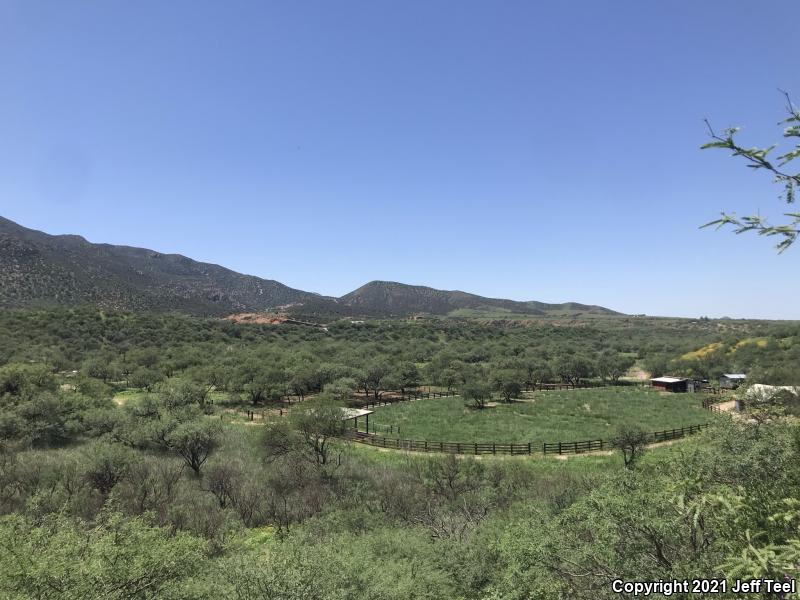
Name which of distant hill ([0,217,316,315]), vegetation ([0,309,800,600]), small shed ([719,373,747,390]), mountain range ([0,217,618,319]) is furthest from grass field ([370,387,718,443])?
distant hill ([0,217,316,315])

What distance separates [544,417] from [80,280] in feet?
377

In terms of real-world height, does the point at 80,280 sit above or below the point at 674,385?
above

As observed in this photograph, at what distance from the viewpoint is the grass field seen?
123 ft

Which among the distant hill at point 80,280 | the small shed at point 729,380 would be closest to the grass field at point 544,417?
the small shed at point 729,380

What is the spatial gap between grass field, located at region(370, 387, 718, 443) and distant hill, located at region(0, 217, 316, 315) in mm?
89636

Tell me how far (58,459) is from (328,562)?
21.6 meters

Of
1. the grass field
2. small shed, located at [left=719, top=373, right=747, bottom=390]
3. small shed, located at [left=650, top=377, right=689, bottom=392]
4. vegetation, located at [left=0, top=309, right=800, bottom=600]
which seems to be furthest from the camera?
small shed, located at [left=650, top=377, right=689, bottom=392]

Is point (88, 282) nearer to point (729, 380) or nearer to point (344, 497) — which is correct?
point (344, 497)

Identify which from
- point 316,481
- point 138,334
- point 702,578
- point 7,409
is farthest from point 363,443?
point 138,334

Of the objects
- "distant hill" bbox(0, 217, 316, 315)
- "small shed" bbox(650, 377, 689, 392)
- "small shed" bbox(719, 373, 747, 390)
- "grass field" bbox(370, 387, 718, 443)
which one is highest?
"distant hill" bbox(0, 217, 316, 315)

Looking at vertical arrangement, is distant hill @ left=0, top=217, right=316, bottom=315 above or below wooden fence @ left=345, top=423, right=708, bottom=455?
above

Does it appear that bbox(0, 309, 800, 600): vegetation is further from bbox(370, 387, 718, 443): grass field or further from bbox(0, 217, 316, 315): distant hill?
bbox(0, 217, 316, 315): distant hill

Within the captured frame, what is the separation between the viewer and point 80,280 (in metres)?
107

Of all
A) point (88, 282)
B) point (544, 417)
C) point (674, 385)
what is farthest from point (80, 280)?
point (674, 385)
